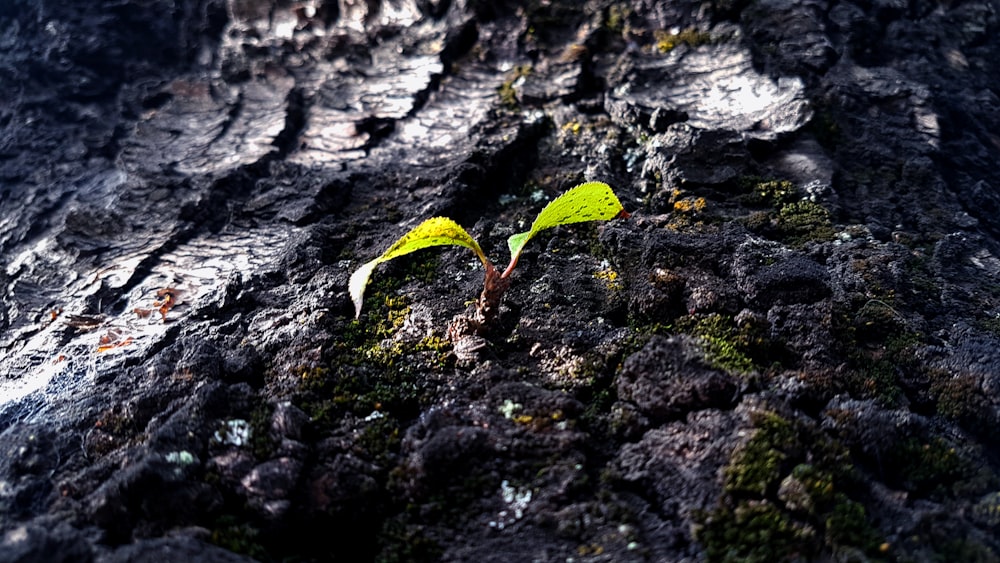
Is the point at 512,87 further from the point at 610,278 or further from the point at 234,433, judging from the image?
the point at 234,433

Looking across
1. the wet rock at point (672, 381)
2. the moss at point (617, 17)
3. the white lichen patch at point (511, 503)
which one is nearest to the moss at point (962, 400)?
the wet rock at point (672, 381)

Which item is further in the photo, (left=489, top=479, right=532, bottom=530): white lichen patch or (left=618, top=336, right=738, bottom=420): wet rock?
(left=618, top=336, right=738, bottom=420): wet rock

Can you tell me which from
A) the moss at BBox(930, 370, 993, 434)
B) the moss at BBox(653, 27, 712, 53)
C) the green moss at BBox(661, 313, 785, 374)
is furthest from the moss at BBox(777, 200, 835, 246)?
the moss at BBox(653, 27, 712, 53)

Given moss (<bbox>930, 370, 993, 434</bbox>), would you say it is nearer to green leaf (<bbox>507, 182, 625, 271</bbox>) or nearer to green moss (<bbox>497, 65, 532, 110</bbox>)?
green leaf (<bbox>507, 182, 625, 271</bbox>)

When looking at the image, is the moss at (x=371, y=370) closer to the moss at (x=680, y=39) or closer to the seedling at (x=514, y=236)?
the seedling at (x=514, y=236)

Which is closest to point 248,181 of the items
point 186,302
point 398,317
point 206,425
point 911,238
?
point 186,302

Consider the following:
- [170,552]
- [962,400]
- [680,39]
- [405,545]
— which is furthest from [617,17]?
[170,552]
